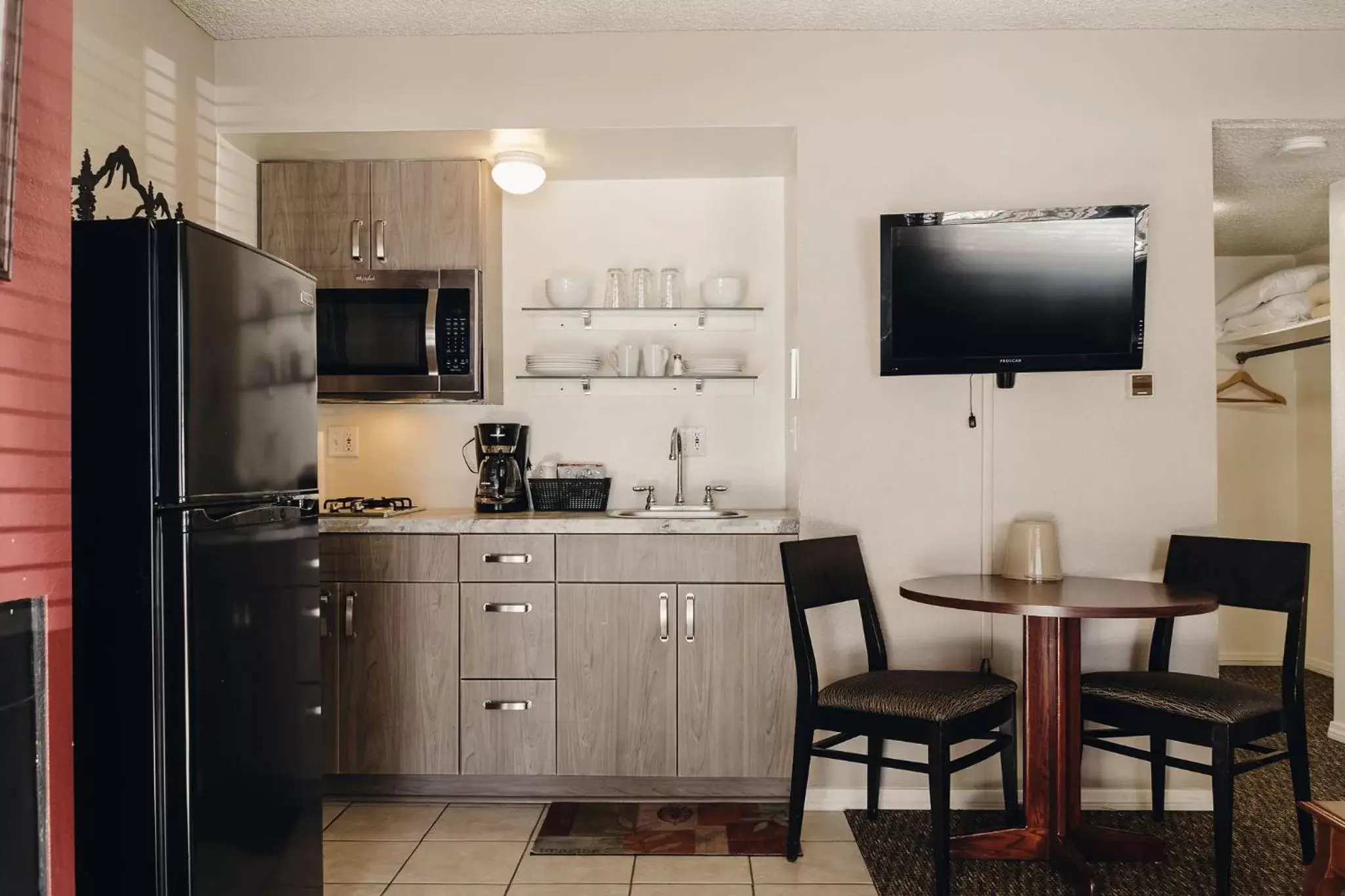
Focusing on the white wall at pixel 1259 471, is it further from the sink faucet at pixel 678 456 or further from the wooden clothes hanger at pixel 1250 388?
the sink faucet at pixel 678 456

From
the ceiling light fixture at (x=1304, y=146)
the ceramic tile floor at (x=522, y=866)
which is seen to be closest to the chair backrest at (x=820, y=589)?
the ceramic tile floor at (x=522, y=866)

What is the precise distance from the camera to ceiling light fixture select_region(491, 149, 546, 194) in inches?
123

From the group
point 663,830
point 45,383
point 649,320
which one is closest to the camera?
point 45,383

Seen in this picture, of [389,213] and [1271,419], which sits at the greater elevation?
[389,213]

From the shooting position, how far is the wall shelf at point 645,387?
354 cm

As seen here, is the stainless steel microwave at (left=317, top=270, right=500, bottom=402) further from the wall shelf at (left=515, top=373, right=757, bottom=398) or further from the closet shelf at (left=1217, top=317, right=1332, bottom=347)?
the closet shelf at (left=1217, top=317, right=1332, bottom=347)

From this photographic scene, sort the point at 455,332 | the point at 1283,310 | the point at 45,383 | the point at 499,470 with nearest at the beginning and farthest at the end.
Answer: the point at 45,383
the point at 455,332
the point at 499,470
the point at 1283,310

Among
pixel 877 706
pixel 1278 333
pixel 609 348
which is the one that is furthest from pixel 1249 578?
pixel 1278 333

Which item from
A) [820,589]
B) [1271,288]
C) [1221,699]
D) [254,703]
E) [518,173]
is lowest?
[1221,699]

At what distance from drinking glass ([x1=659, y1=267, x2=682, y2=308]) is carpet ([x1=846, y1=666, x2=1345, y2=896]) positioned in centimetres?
190

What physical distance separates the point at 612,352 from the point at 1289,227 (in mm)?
3283

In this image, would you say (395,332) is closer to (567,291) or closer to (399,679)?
(567,291)

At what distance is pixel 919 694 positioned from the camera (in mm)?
2377

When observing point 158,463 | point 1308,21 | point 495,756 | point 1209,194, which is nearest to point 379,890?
point 495,756
